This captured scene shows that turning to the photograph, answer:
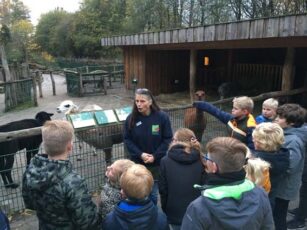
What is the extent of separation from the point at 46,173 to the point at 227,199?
118 cm

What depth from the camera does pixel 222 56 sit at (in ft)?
49.8

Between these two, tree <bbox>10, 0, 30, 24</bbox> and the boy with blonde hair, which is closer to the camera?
the boy with blonde hair

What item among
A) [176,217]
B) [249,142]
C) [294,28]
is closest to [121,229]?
[176,217]

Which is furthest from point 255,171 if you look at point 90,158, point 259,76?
point 259,76

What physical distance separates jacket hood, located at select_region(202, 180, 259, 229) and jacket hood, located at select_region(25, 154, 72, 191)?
3.22 feet

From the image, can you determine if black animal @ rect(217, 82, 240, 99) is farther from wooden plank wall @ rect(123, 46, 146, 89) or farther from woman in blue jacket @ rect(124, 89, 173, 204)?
woman in blue jacket @ rect(124, 89, 173, 204)

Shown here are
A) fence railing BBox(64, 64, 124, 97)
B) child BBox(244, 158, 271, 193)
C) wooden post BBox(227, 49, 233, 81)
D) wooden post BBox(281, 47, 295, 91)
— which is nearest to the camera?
child BBox(244, 158, 271, 193)

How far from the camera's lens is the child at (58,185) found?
82.1 inches

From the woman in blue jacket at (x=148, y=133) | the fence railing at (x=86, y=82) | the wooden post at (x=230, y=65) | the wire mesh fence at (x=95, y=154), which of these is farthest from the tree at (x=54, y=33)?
the woman in blue jacket at (x=148, y=133)

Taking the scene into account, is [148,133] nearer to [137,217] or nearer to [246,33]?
[137,217]

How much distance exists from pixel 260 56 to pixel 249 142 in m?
11.3

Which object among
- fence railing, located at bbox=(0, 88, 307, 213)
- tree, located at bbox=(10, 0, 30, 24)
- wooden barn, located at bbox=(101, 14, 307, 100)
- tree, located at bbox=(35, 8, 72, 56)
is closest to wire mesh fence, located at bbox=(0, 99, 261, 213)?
fence railing, located at bbox=(0, 88, 307, 213)

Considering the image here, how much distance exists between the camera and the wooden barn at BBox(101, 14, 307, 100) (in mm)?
7656

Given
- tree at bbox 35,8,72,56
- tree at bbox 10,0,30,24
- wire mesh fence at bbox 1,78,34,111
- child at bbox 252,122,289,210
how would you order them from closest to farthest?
1. child at bbox 252,122,289,210
2. wire mesh fence at bbox 1,78,34,111
3. tree at bbox 35,8,72,56
4. tree at bbox 10,0,30,24
